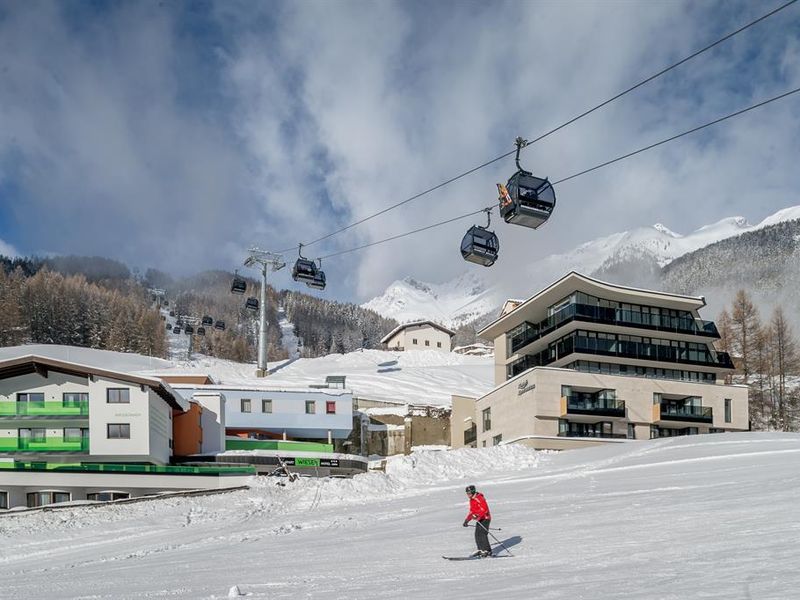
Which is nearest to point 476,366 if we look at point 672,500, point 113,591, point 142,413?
point 142,413

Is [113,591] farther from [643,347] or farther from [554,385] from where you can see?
[643,347]

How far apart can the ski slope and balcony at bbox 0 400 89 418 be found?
14.2m

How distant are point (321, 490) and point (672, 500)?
16.0 m

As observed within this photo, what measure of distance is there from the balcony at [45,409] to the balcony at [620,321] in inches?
1272

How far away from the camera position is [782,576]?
410 inches

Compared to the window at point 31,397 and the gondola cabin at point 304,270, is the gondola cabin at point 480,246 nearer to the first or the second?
the gondola cabin at point 304,270

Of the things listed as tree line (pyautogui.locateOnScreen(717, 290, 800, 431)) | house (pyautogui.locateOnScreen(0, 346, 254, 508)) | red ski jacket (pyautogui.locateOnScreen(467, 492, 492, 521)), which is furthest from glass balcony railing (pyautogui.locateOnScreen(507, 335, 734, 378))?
red ski jacket (pyautogui.locateOnScreen(467, 492, 492, 521))

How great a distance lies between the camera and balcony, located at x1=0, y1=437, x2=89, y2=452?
144ft

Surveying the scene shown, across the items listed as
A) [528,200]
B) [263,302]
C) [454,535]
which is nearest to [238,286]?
[263,302]

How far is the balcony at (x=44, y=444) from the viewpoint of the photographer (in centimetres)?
4375

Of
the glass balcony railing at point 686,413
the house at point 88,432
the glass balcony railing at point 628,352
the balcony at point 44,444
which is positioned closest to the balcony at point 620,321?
the glass balcony railing at point 628,352

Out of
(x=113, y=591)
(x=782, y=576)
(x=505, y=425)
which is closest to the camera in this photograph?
(x=782, y=576)

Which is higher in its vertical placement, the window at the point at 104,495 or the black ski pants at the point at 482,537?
the black ski pants at the point at 482,537

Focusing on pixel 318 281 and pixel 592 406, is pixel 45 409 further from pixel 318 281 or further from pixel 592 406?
pixel 592 406
